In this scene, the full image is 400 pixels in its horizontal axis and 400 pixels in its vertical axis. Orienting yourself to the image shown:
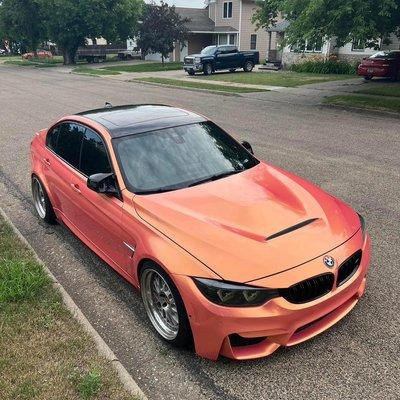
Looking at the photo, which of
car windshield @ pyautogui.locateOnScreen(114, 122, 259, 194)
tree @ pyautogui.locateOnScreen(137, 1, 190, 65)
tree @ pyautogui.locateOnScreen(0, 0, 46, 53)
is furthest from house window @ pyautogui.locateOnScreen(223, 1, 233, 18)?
car windshield @ pyautogui.locateOnScreen(114, 122, 259, 194)

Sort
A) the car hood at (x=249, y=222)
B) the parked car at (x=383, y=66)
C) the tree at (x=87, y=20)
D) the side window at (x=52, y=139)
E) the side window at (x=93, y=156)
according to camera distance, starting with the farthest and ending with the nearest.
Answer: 1. the tree at (x=87, y=20)
2. the parked car at (x=383, y=66)
3. the side window at (x=52, y=139)
4. the side window at (x=93, y=156)
5. the car hood at (x=249, y=222)

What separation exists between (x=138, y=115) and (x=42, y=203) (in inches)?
86.1

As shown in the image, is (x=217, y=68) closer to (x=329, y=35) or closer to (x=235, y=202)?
(x=329, y=35)

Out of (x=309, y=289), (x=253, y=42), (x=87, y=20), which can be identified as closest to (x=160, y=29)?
(x=87, y=20)

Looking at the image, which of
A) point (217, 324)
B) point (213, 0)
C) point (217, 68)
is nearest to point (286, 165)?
point (217, 324)

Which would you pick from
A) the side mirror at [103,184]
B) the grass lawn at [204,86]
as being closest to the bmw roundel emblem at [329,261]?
the side mirror at [103,184]

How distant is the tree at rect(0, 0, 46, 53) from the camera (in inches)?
1785

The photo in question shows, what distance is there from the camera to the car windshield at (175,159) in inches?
158

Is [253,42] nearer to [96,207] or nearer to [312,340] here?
[96,207]

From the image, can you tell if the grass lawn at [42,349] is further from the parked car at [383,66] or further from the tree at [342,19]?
the parked car at [383,66]

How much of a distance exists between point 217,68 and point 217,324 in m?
29.2

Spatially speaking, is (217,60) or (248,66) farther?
(248,66)

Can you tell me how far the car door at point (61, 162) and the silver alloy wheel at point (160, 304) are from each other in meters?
1.72

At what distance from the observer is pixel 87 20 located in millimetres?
41969
